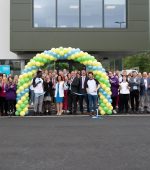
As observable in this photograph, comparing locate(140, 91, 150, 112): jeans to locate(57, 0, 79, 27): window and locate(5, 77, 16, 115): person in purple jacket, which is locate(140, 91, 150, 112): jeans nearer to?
locate(5, 77, 16, 115): person in purple jacket

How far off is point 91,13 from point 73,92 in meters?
9.58

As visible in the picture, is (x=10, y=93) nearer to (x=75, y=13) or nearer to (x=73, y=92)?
(x=73, y=92)

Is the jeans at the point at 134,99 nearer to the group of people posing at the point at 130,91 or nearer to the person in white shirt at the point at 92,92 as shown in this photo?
the group of people posing at the point at 130,91

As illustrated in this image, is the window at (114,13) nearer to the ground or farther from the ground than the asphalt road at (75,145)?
farther from the ground

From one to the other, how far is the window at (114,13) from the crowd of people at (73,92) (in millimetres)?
8174

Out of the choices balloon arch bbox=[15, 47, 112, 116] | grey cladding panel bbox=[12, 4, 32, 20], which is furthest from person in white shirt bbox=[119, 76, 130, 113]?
grey cladding panel bbox=[12, 4, 32, 20]

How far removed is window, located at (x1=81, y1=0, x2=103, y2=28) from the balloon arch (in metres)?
8.72

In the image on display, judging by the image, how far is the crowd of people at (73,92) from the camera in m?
20.3

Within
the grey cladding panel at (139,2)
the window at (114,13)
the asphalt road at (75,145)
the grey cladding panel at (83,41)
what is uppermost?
the grey cladding panel at (139,2)

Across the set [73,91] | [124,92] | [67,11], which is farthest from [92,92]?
[67,11]

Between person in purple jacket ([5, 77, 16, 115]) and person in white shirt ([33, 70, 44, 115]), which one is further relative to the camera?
person in white shirt ([33, 70, 44, 115])

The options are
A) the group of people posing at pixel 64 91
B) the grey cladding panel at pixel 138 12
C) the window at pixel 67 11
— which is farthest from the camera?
the grey cladding panel at pixel 138 12

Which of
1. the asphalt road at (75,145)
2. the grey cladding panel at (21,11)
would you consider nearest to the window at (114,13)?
the grey cladding panel at (21,11)

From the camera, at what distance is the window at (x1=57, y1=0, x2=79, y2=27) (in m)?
28.8
